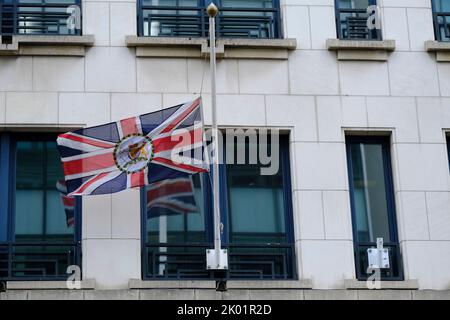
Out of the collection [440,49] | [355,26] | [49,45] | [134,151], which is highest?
[355,26]

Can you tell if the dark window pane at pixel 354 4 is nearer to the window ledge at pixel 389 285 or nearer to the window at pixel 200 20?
the window at pixel 200 20

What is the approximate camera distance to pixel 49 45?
1983 cm

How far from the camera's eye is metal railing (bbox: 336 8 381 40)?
20719mm

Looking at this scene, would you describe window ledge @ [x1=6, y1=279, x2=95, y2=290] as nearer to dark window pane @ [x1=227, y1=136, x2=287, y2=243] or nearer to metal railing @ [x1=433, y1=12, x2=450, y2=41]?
dark window pane @ [x1=227, y1=136, x2=287, y2=243]

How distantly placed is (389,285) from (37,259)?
6001 millimetres

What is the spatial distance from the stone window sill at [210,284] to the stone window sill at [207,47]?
4.16m

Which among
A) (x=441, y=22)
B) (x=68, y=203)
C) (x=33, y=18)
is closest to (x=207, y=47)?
(x=33, y=18)

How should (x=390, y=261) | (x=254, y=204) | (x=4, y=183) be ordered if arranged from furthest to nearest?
(x=254, y=204), (x=390, y=261), (x=4, y=183)

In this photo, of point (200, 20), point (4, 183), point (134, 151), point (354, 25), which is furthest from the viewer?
point (354, 25)

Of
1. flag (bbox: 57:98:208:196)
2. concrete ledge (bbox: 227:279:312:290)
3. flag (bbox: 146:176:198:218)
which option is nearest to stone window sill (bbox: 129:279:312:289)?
concrete ledge (bbox: 227:279:312:290)

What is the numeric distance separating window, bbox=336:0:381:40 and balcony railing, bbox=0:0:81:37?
4840 mm

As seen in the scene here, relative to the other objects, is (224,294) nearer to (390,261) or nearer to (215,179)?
(215,179)
